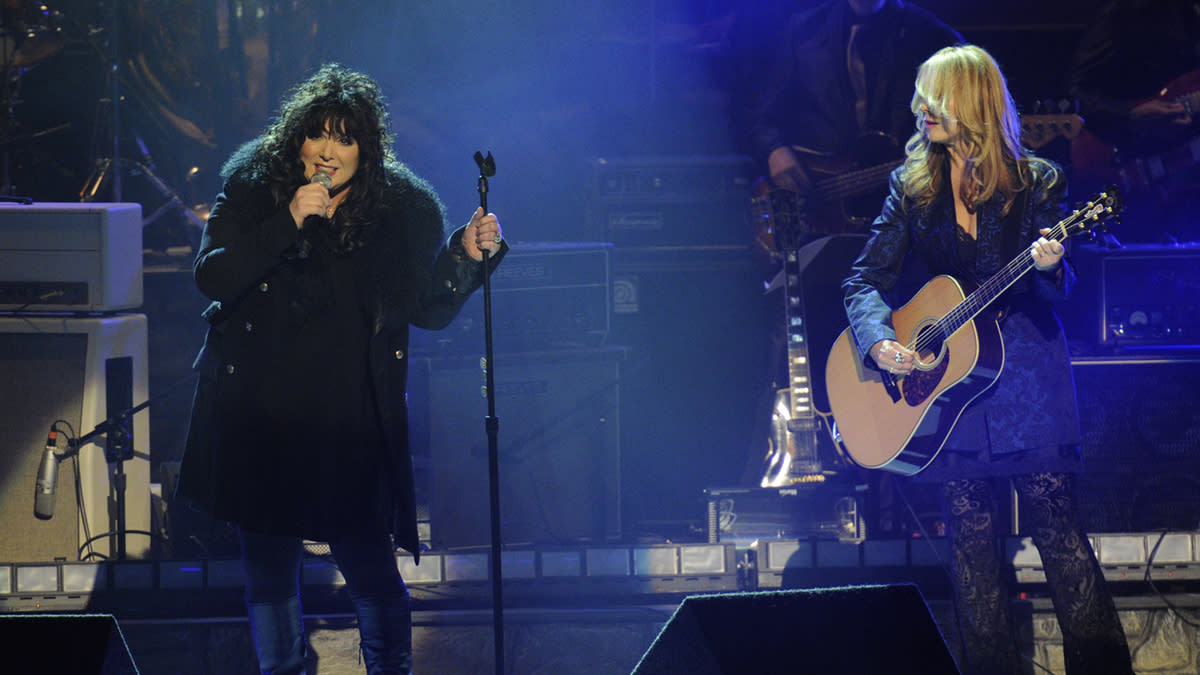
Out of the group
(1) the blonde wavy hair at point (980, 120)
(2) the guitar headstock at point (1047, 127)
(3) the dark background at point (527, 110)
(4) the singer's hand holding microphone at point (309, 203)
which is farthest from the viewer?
(3) the dark background at point (527, 110)

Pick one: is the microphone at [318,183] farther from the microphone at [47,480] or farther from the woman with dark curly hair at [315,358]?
the microphone at [47,480]

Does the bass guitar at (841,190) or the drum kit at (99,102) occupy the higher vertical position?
the drum kit at (99,102)

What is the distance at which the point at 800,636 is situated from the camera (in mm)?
1870

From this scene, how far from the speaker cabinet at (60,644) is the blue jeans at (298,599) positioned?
83 centimetres

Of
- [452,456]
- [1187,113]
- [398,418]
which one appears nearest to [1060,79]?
[1187,113]

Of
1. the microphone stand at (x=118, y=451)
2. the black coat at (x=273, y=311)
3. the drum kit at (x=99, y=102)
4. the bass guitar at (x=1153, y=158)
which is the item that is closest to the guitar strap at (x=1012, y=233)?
the black coat at (x=273, y=311)

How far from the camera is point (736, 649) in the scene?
1851 mm

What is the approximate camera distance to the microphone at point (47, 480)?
3.80 meters

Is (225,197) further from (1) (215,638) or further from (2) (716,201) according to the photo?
(2) (716,201)

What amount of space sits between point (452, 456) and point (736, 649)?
2.46 metres

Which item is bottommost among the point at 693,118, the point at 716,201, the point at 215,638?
the point at 215,638

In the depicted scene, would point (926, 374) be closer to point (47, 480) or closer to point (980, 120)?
point (980, 120)

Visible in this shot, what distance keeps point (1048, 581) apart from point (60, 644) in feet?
8.10

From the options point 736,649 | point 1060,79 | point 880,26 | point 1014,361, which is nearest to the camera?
point 736,649
